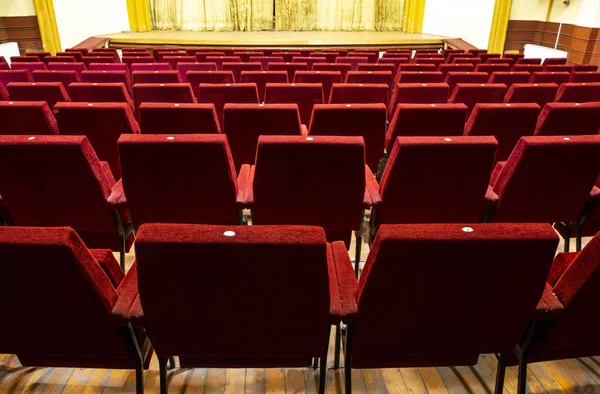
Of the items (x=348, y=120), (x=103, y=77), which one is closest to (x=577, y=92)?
(x=348, y=120)

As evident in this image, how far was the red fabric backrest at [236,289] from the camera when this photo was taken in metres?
0.85

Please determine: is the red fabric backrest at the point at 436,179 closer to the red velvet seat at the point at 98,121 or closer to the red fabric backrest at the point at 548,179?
the red fabric backrest at the point at 548,179

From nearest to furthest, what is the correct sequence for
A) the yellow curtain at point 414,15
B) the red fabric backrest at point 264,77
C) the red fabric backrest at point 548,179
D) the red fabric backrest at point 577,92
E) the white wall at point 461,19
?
the red fabric backrest at point 548,179 < the red fabric backrest at point 577,92 < the red fabric backrest at point 264,77 < the white wall at point 461,19 < the yellow curtain at point 414,15

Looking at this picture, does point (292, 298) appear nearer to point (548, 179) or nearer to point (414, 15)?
point (548, 179)

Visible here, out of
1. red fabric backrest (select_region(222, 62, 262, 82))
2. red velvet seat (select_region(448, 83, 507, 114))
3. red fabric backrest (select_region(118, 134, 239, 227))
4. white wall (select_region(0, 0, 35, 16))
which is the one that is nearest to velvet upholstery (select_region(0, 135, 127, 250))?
red fabric backrest (select_region(118, 134, 239, 227))

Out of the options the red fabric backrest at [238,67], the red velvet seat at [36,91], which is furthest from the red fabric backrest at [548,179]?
the red fabric backrest at [238,67]

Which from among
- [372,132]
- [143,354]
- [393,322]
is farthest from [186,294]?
[372,132]

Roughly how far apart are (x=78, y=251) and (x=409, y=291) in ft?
2.39

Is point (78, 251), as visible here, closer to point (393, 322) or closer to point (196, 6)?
point (393, 322)

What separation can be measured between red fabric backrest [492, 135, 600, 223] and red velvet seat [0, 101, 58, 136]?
7.05 feet

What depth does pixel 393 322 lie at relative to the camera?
42.2 inches

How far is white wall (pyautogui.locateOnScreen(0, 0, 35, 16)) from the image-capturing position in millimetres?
7277

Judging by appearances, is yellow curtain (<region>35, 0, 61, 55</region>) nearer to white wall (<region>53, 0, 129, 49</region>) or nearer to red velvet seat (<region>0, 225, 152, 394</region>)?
white wall (<region>53, 0, 129, 49</region>)

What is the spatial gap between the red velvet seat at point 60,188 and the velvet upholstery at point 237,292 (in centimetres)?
77
